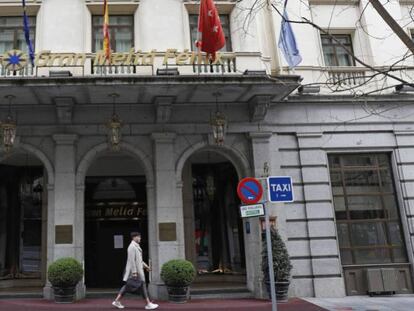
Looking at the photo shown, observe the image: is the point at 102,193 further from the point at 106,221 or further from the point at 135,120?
the point at 135,120

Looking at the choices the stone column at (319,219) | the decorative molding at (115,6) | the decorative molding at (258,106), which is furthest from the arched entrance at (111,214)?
the stone column at (319,219)

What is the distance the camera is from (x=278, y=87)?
14.1m

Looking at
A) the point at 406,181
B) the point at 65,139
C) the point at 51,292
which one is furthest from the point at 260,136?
the point at 51,292

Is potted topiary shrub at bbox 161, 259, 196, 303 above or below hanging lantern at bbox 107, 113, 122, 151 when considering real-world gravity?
below

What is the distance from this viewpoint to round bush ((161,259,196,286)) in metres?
13.1

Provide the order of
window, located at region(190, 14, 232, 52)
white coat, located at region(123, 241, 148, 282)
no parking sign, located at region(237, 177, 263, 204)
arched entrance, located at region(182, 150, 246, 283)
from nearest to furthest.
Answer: no parking sign, located at region(237, 177, 263, 204) < white coat, located at region(123, 241, 148, 282) < window, located at region(190, 14, 232, 52) < arched entrance, located at region(182, 150, 246, 283)

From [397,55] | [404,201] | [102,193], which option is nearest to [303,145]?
[404,201]

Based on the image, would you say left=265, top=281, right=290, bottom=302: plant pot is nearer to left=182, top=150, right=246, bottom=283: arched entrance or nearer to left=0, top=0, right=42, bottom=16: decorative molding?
left=182, top=150, right=246, bottom=283: arched entrance

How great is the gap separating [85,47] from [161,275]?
25.5ft

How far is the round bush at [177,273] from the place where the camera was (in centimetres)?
1305

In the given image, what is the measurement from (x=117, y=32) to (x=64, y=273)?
27.1 ft

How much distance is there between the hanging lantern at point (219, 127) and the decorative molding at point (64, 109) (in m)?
4.41

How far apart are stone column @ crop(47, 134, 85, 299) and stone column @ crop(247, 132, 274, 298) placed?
5168 mm

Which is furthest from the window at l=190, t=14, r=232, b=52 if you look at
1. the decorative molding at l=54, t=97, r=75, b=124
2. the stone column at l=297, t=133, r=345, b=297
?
the decorative molding at l=54, t=97, r=75, b=124
